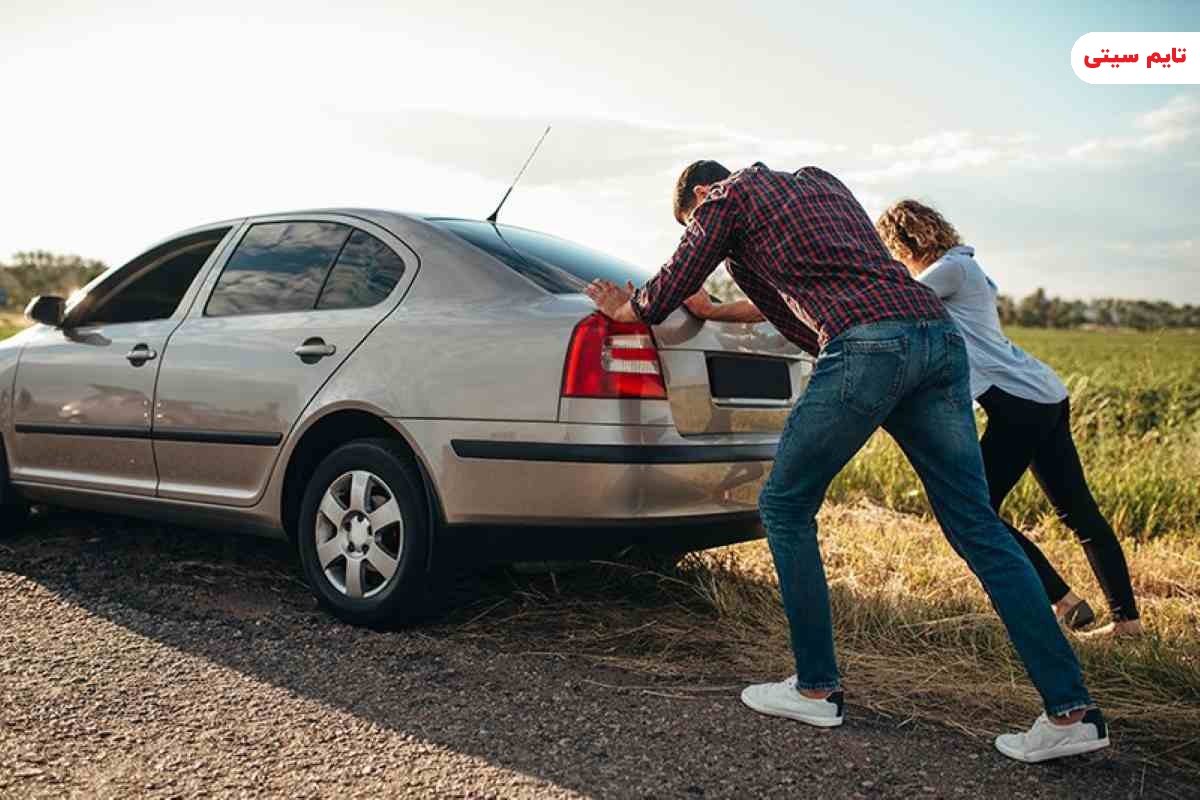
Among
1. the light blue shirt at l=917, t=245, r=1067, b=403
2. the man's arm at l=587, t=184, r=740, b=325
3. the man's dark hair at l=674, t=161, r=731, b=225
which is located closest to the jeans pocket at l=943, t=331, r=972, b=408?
the man's arm at l=587, t=184, r=740, b=325

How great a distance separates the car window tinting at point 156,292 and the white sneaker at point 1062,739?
4.03 metres

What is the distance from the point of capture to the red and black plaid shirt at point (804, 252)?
138 inches

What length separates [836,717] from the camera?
3650 mm

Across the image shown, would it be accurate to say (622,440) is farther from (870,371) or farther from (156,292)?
(156,292)

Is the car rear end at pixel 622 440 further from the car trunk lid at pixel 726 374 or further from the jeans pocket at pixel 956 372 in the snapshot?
the jeans pocket at pixel 956 372

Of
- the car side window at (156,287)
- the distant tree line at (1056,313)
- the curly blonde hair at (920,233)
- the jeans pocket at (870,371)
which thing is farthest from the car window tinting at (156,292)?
the distant tree line at (1056,313)

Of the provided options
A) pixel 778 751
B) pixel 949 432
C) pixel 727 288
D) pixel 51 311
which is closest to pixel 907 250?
pixel 727 288

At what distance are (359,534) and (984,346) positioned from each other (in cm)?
259

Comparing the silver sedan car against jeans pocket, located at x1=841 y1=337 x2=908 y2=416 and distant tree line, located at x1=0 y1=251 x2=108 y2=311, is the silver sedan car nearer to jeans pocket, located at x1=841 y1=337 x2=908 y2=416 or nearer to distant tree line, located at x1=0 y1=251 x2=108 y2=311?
jeans pocket, located at x1=841 y1=337 x2=908 y2=416

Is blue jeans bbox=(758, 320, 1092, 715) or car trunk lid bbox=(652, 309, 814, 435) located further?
car trunk lid bbox=(652, 309, 814, 435)

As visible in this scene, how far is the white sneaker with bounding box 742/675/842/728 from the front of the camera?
11.9 feet

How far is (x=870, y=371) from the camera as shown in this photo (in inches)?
135

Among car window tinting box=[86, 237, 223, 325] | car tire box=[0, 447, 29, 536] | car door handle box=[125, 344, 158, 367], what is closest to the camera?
car door handle box=[125, 344, 158, 367]

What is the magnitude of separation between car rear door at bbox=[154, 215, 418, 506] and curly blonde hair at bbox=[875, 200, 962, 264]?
2024 mm
